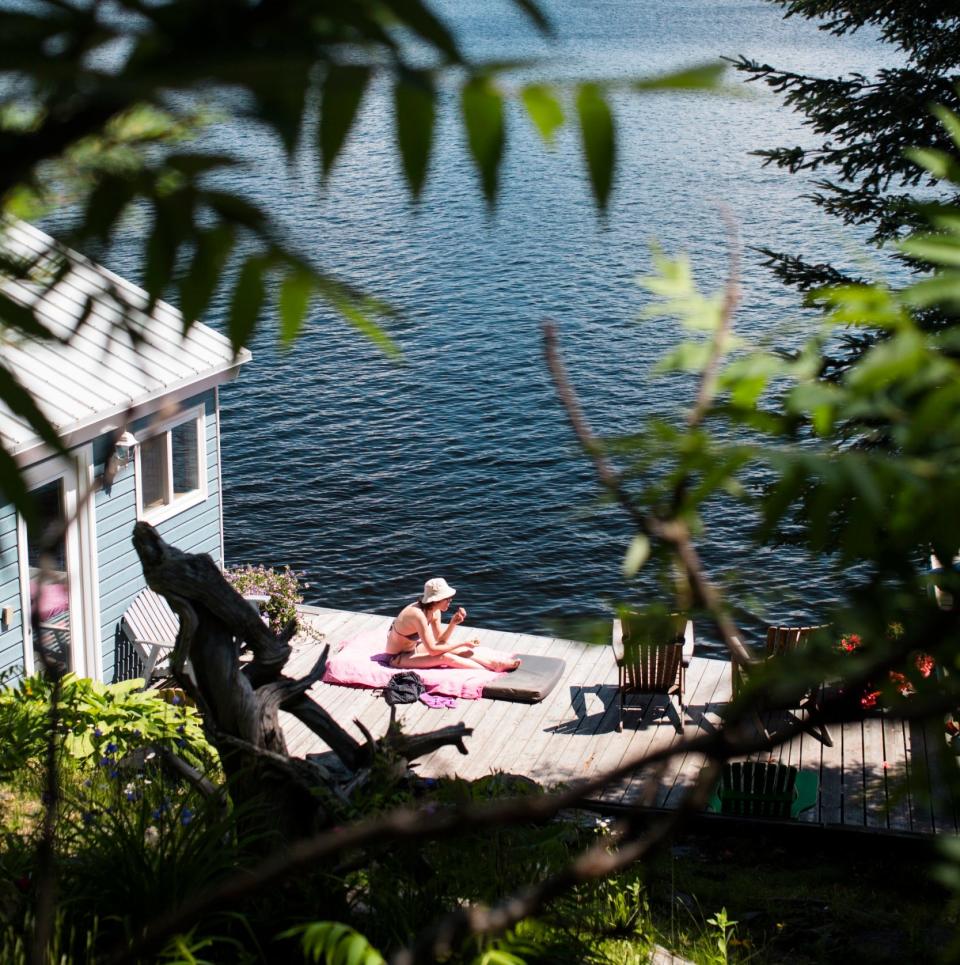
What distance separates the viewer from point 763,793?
11773 millimetres

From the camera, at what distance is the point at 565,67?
0.83m

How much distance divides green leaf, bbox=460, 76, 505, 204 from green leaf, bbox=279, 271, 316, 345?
0.46 ft

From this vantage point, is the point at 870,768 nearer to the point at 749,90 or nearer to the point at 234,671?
the point at 234,671

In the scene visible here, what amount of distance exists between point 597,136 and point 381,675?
13888 millimetres

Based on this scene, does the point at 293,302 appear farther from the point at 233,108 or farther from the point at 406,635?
the point at 406,635

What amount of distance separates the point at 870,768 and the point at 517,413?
1653 centimetres

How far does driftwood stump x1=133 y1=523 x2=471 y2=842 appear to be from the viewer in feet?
20.7

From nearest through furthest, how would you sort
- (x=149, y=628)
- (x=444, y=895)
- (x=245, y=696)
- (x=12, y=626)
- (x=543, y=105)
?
1. (x=543, y=105)
2. (x=444, y=895)
3. (x=245, y=696)
4. (x=12, y=626)
5. (x=149, y=628)

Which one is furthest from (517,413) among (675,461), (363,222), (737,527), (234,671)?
(675,461)

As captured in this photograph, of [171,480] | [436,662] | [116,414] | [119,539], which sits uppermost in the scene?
[116,414]

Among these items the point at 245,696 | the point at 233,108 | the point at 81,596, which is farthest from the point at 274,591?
the point at 233,108

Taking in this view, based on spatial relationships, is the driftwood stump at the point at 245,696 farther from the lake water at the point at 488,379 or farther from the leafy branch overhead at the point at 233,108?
the lake water at the point at 488,379

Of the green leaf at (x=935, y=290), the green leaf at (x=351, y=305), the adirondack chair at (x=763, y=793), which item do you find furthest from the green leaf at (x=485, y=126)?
the adirondack chair at (x=763, y=793)

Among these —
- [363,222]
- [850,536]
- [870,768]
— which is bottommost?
[870,768]
